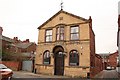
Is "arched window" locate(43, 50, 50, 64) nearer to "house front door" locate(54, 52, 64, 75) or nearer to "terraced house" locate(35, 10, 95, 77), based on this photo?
"terraced house" locate(35, 10, 95, 77)

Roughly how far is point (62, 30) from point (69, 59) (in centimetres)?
429

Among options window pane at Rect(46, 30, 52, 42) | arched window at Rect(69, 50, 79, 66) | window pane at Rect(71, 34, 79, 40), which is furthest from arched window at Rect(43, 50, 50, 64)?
window pane at Rect(71, 34, 79, 40)

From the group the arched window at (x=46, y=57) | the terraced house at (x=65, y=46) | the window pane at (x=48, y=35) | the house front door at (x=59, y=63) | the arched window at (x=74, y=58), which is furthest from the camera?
the window pane at (x=48, y=35)

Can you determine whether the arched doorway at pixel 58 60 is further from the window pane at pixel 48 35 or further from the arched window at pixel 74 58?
the window pane at pixel 48 35

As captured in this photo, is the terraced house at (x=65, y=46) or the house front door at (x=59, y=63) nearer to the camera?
the terraced house at (x=65, y=46)

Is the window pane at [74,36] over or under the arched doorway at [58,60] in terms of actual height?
over

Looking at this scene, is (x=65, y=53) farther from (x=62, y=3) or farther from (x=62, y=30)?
(x=62, y=3)

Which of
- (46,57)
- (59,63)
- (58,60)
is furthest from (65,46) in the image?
(46,57)

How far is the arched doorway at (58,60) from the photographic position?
27931 millimetres

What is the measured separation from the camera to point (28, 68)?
36281 millimetres

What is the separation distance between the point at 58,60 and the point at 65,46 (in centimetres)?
230

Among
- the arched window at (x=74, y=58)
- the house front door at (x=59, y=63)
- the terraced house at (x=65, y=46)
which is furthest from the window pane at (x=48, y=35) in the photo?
the arched window at (x=74, y=58)

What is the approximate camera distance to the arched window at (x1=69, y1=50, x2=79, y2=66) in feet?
87.2

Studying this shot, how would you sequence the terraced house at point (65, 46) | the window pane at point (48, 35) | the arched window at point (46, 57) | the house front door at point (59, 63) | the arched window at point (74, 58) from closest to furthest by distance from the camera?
1. the terraced house at point (65, 46)
2. the arched window at point (74, 58)
3. the house front door at point (59, 63)
4. the arched window at point (46, 57)
5. the window pane at point (48, 35)
